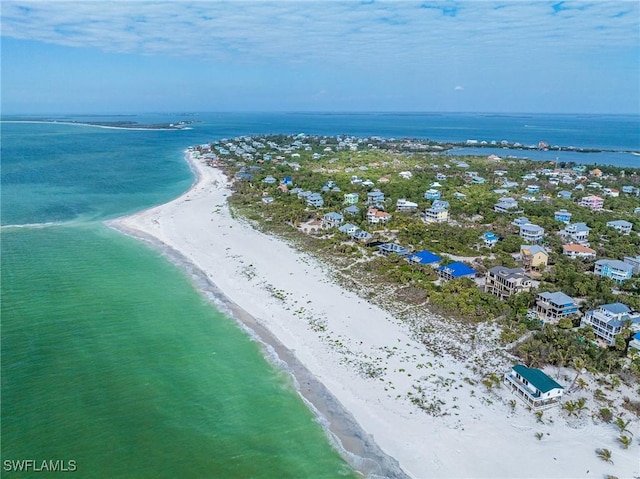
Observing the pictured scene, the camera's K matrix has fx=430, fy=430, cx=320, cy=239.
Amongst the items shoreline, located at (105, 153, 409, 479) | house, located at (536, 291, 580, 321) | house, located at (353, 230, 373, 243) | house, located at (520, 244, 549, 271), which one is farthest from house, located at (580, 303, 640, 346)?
house, located at (353, 230, 373, 243)

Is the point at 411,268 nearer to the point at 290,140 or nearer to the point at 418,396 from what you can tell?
the point at 418,396

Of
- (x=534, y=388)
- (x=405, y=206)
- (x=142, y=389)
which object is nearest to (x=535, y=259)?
(x=534, y=388)

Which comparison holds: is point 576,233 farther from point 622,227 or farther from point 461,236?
point 461,236

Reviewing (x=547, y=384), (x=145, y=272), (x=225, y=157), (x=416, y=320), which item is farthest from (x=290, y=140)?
(x=547, y=384)

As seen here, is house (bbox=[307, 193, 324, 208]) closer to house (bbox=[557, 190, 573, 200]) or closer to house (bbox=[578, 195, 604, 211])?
house (bbox=[557, 190, 573, 200])

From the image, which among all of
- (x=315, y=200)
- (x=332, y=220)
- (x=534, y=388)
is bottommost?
(x=534, y=388)

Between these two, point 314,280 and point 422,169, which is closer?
point 314,280
